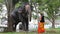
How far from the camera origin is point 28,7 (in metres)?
18.2

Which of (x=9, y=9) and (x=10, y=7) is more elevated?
(x=10, y=7)

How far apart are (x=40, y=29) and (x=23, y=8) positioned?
11.6ft

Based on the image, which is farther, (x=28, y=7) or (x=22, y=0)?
(x=22, y=0)

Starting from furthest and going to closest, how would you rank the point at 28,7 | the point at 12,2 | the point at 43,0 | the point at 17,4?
the point at 43,0 → the point at 17,4 → the point at 12,2 → the point at 28,7

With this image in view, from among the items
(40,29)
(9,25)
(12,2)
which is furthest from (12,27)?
(40,29)

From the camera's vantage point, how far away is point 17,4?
21656mm

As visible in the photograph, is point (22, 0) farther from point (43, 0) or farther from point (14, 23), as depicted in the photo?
point (43, 0)

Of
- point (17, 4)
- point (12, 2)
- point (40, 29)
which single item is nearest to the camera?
point (40, 29)

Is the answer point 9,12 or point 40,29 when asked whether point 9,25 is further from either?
point 40,29

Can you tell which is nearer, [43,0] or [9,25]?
[9,25]

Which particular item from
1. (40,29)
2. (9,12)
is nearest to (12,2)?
(9,12)

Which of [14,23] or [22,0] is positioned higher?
[22,0]

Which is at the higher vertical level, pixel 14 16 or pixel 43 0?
pixel 43 0

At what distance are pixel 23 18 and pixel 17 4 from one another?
2.86 meters
